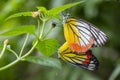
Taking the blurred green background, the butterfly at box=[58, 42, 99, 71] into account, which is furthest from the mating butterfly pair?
the blurred green background

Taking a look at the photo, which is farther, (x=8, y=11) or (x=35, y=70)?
(x=35, y=70)

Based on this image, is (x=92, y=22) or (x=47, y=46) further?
(x=92, y=22)

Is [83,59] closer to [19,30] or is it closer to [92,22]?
[19,30]

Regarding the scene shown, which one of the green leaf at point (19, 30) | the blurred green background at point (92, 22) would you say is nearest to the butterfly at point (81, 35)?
the green leaf at point (19, 30)

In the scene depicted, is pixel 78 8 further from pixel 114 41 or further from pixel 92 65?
pixel 92 65

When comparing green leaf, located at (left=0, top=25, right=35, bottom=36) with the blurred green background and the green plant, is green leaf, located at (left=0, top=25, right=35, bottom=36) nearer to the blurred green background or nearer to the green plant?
the green plant

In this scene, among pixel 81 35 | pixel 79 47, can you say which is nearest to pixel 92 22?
pixel 81 35

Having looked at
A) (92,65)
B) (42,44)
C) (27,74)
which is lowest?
(27,74)

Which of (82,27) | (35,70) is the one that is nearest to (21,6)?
(35,70)
